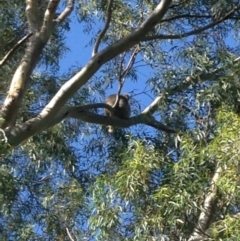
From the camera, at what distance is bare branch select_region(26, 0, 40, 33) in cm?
766

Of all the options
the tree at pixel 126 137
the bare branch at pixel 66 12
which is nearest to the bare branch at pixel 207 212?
the tree at pixel 126 137

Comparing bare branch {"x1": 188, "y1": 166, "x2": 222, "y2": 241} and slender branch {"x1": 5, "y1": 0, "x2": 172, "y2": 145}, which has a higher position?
slender branch {"x1": 5, "y1": 0, "x2": 172, "y2": 145}

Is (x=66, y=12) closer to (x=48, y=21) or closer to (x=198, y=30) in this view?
(x=48, y=21)

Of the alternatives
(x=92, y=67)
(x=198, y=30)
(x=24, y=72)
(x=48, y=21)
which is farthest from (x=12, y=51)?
(x=198, y=30)

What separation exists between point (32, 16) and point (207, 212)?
2.68m

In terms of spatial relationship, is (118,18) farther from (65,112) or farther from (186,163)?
(186,163)

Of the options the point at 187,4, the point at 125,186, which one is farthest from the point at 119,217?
the point at 187,4

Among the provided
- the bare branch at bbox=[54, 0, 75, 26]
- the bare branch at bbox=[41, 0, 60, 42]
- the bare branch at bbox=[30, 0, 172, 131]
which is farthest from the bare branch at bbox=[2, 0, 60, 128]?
the bare branch at bbox=[54, 0, 75, 26]

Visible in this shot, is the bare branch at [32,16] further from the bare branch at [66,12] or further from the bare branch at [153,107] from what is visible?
the bare branch at [153,107]

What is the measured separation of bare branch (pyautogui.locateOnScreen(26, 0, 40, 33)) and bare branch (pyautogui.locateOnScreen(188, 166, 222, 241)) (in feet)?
7.86

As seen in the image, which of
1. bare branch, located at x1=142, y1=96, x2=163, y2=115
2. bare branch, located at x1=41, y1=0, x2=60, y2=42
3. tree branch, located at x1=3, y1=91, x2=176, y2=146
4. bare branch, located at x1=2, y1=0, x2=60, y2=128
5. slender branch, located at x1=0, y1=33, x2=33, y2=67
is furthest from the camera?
slender branch, located at x1=0, y1=33, x2=33, y2=67

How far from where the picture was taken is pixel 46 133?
27.8ft

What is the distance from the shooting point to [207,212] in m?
6.34

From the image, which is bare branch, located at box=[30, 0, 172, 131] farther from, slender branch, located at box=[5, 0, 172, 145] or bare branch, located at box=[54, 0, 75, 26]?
bare branch, located at box=[54, 0, 75, 26]
